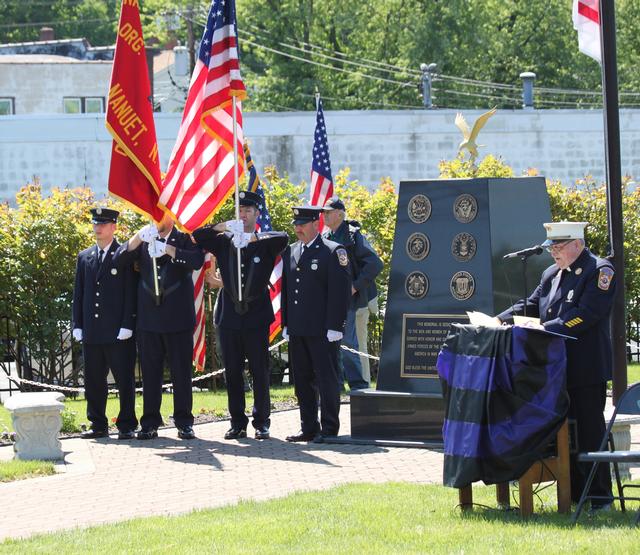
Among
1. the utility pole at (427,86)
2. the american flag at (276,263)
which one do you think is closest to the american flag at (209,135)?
the american flag at (276,263)

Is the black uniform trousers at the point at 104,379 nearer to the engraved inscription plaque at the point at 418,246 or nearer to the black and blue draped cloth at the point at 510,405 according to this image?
the engraved inscription plaque at the point at 418,246

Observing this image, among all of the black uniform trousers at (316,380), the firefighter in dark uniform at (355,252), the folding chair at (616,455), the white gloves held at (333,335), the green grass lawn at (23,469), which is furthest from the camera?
the firefighter in dark uniform at (355,252)

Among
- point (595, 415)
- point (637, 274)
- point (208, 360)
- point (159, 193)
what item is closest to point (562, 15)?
point (637, 274)

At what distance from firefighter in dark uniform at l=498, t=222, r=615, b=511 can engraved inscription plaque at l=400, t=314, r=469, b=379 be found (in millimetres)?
2988

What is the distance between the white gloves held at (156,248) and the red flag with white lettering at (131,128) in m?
0.37

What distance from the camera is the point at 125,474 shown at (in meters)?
10.6

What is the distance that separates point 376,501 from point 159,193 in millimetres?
4807

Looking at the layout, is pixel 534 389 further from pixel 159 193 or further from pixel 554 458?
pixel 159 193

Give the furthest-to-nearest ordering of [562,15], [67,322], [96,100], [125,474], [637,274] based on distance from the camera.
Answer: [562,15], [96,100], [637,274], [67,322], [125,474]

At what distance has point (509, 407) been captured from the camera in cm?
812

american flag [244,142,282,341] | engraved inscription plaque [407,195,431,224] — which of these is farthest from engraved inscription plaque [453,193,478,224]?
american flag [244,142,282,341]

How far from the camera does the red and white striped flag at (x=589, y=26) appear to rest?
12.1 meters

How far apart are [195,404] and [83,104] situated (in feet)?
111

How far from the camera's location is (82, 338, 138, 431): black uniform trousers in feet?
41.6
